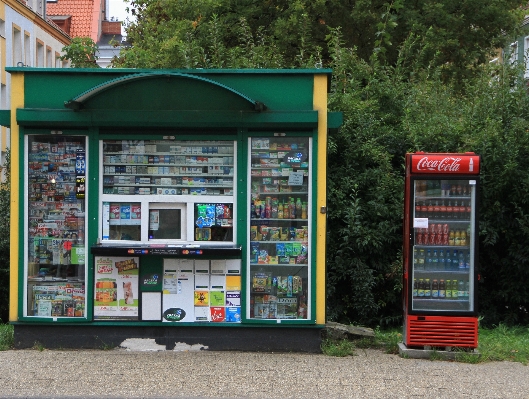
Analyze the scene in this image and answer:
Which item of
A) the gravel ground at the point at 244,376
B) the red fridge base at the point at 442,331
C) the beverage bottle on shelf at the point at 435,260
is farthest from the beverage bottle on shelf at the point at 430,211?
the gravel ground at the point at 244,376

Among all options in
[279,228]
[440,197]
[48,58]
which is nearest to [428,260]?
[440,197]

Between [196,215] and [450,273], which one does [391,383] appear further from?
[196,215]

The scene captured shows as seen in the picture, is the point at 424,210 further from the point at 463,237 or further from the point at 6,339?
the point at 6,339

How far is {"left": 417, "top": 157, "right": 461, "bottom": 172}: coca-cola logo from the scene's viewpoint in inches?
367

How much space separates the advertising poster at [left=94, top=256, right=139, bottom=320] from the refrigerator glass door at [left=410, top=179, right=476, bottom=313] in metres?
3.25

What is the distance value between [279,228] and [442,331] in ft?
7.26

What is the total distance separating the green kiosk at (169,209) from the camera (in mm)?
9297

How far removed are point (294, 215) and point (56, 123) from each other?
2.94 m

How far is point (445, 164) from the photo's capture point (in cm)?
932

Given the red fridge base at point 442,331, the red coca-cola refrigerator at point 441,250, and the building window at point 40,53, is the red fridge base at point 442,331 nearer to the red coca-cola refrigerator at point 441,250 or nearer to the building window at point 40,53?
the red coca-cola refrigerator at point 441,250

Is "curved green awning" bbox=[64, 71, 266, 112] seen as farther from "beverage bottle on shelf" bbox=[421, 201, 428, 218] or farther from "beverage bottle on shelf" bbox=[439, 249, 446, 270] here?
"beverage bottle on shelf" bbox=[439, 249, 446, 270]

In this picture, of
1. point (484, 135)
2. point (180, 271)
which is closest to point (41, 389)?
point (180, 271)

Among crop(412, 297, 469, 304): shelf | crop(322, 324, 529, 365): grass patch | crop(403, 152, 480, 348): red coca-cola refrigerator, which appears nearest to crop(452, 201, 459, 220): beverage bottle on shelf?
crop(403, 152, 480, 348): red coca-cola refrigerator

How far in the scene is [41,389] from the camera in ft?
24.6
